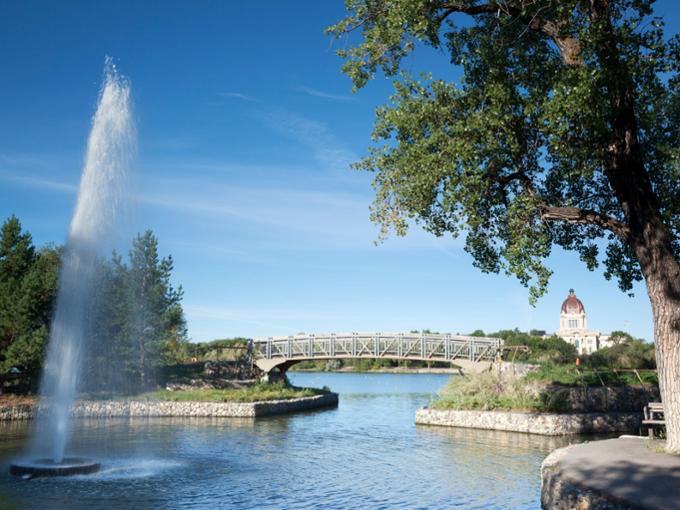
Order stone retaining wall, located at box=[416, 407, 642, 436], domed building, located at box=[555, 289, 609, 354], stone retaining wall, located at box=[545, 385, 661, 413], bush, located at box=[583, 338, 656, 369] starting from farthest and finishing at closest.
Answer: domed building, located at box=[555, 289, 609, 354]
bush, located at box=[583, 338, 656, 369]
stone retaining wall, located at box=[545, 385, 661, 413]
stone retaining wall, located at box=[416, 407, 642, 436]

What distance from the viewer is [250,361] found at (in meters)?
51.2

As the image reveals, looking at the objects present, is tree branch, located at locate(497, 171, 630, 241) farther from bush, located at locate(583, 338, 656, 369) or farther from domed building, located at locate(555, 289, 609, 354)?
domed building, located at locate(555, 289, 609, 354)

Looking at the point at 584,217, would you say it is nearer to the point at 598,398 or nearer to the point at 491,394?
the point at 598,398

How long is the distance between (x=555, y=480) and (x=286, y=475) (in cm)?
867

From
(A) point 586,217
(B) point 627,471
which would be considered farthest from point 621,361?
(B) point 627,471

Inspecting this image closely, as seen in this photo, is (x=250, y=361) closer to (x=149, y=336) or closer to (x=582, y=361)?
(x=149, y=336)

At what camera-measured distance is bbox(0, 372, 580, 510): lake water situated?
51.6 ft

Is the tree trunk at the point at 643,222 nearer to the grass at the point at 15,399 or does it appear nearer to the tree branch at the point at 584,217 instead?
the tree branch at the point at 584,217

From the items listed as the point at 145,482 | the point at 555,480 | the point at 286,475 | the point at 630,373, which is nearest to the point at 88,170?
the point at 145,482

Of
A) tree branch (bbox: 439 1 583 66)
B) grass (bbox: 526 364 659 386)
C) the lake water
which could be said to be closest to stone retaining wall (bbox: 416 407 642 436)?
the lake water

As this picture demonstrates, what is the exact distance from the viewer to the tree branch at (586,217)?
55.1 feet

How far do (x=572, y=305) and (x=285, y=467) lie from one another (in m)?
151

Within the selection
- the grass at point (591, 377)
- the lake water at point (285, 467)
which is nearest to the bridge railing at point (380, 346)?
the grass at point (591, 377)

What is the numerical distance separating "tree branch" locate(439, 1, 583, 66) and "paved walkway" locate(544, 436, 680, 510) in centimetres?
972
